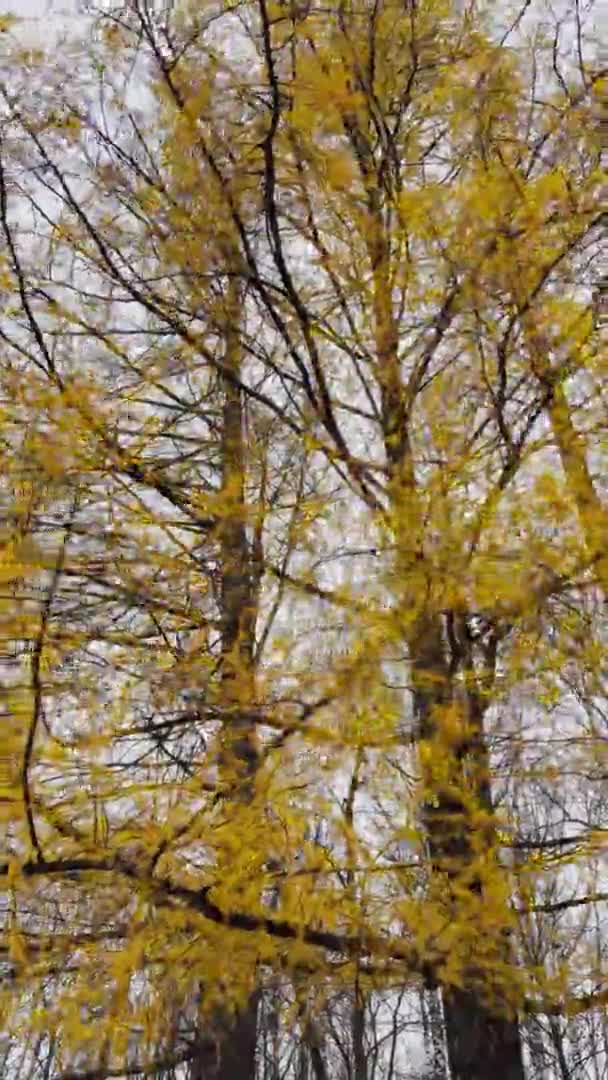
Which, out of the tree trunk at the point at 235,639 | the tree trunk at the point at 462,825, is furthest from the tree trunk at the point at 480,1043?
the tree trunk at the point at 235,639

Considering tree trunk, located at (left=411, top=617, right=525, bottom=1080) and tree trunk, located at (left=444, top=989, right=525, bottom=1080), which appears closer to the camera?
tree trunk, located at (left=411, top=617, right=525, bottom=1080)

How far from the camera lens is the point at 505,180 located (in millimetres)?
1847

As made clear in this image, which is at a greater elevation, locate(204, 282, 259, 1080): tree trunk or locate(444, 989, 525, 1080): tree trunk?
locate(204, 282, 259, 1080): tree trunk

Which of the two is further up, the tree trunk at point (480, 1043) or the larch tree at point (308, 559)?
the larch tree at point (308, 559)

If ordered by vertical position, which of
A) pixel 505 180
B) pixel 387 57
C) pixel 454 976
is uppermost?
pixel 387 57

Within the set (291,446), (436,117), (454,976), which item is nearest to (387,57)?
(436,117)

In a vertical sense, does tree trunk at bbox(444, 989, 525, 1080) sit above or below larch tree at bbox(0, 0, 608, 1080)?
below

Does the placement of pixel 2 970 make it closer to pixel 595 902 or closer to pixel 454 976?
pixel 454 976

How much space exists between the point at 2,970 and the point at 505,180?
1.81 metres

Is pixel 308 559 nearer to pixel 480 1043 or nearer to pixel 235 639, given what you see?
pixel 235 639

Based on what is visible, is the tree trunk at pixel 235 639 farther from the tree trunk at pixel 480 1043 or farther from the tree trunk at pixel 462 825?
the tree trunk at pixel 480 1043

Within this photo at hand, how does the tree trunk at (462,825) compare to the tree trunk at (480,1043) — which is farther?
the tree trunk at (480,1043)

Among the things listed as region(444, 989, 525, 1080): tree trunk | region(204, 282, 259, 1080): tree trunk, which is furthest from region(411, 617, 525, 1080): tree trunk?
region(204, 282, 259, 1080): tree trunk

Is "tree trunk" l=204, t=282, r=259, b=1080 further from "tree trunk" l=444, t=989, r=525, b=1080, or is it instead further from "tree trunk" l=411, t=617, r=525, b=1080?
"tree trunk" l=444, t=989, r=525, b=1080
